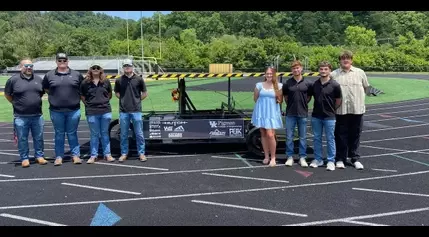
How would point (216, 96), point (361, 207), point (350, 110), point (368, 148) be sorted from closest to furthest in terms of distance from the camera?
point (361, 207)
point (350, 110)
point (368, 148)
point (216, 96)

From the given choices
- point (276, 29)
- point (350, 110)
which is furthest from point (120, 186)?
point (276, 29)

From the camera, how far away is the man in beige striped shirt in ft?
20.9

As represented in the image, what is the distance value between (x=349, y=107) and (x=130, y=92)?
11.4 feet

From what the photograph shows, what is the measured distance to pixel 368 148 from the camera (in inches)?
321

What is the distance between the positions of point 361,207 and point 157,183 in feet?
9.00

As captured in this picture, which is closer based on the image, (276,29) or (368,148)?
(368,148)

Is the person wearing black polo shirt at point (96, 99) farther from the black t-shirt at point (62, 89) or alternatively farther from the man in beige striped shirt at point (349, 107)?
the man in beige striped shirt at point (349, 107)

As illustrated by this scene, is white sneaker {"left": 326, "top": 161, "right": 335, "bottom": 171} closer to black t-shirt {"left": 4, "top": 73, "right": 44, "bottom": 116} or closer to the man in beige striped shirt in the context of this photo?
the man in beige striped shirt

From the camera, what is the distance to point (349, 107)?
21.0 feet

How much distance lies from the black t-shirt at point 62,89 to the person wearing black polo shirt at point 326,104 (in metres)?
3.77

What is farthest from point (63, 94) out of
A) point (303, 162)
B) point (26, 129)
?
point (303, 162)

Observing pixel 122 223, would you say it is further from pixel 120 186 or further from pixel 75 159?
pixel 75 159

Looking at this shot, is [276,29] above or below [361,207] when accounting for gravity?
above

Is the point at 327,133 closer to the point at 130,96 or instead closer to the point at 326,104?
the point at 326,104
